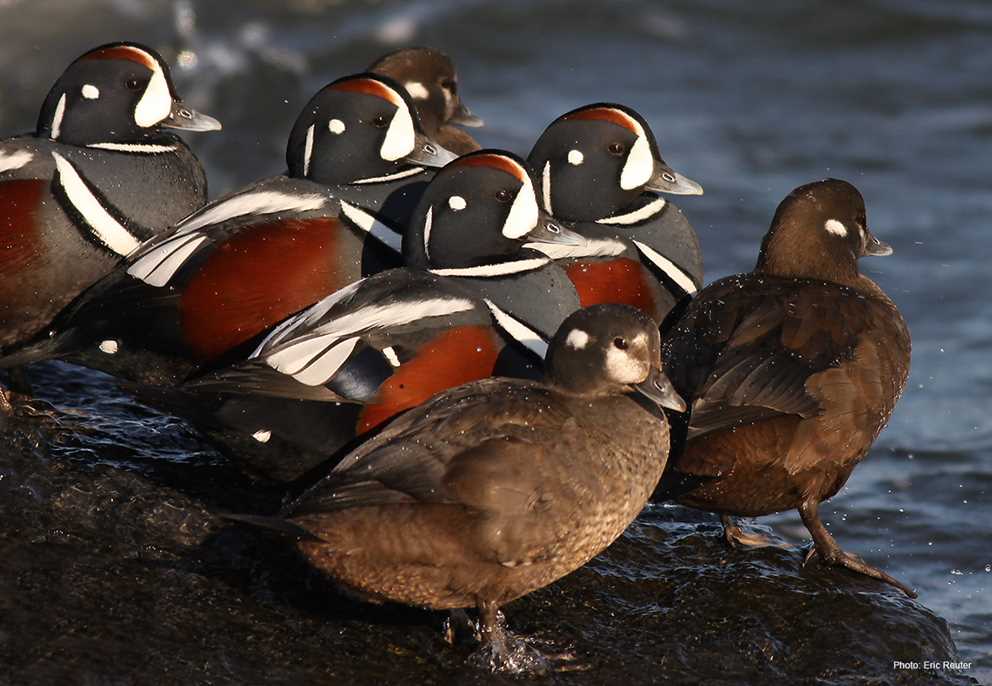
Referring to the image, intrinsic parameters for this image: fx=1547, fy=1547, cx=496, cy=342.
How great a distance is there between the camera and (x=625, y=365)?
16.3 feet

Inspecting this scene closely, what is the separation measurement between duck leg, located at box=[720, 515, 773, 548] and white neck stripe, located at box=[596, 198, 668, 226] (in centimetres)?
165

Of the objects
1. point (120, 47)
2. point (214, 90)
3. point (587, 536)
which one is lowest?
point (214, 90)

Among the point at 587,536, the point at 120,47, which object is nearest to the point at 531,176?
the point at 587,536

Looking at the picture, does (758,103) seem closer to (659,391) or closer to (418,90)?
(418,90)

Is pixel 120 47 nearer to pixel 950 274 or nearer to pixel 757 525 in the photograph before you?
pixel 757 525

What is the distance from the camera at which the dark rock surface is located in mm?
4723

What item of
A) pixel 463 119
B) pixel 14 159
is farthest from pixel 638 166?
pixel 14 159

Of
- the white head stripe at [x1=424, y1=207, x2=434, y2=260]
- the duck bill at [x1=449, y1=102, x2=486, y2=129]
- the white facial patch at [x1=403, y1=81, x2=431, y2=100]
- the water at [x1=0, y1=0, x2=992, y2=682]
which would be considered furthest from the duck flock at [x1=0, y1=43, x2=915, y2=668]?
the duck bill at [x1=449, y1=102, x2=486, y2=129]

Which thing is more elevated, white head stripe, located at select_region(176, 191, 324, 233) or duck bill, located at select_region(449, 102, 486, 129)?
white head stripe, located at select_region(176, 191, 324, 233)

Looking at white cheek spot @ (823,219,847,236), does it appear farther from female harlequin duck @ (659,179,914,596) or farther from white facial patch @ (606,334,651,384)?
white facial patch @ (606,334,651,384)

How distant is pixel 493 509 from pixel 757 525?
91.0 inches

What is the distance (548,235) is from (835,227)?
4.23 ft

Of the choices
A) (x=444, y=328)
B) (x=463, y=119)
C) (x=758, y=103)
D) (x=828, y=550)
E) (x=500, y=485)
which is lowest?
(x=758, y=103)

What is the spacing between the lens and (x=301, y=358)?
5336 millimetres
